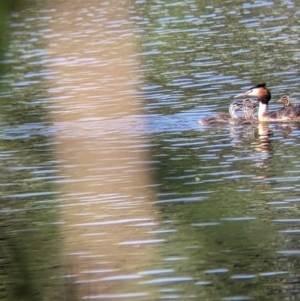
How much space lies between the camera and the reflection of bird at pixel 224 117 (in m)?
15.6

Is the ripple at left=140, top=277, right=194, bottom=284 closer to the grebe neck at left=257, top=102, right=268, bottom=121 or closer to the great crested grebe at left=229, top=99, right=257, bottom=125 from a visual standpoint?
the great crested grebe at left=229, top=99, right=257, bottom=125

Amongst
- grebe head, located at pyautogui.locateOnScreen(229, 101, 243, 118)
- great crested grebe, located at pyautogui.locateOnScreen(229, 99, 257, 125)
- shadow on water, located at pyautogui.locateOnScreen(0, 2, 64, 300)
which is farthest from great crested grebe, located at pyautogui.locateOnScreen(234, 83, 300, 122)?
shadow on water, located at pyautogui.locateOnScreen(0, 2, 64, 300)

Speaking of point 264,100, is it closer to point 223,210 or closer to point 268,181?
point 268,181

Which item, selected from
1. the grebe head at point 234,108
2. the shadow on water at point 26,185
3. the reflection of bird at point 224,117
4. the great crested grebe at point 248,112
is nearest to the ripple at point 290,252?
the shadow on water at point 26,185

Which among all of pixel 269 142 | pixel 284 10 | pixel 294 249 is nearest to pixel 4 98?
pixel 294 249

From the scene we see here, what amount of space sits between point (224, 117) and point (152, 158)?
13.4 metres

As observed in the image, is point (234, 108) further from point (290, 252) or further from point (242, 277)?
point (242, 277)

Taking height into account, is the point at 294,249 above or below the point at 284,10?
above

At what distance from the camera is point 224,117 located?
1588 centimetres

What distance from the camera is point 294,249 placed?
8445mm

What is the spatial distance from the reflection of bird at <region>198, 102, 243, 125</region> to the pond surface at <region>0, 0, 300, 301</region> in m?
0.12

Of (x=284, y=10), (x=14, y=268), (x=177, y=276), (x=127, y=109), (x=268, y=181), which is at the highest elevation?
(x=127, y=109)

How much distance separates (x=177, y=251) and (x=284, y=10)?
25.3 m

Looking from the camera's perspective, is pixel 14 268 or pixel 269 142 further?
pixel 269 142
